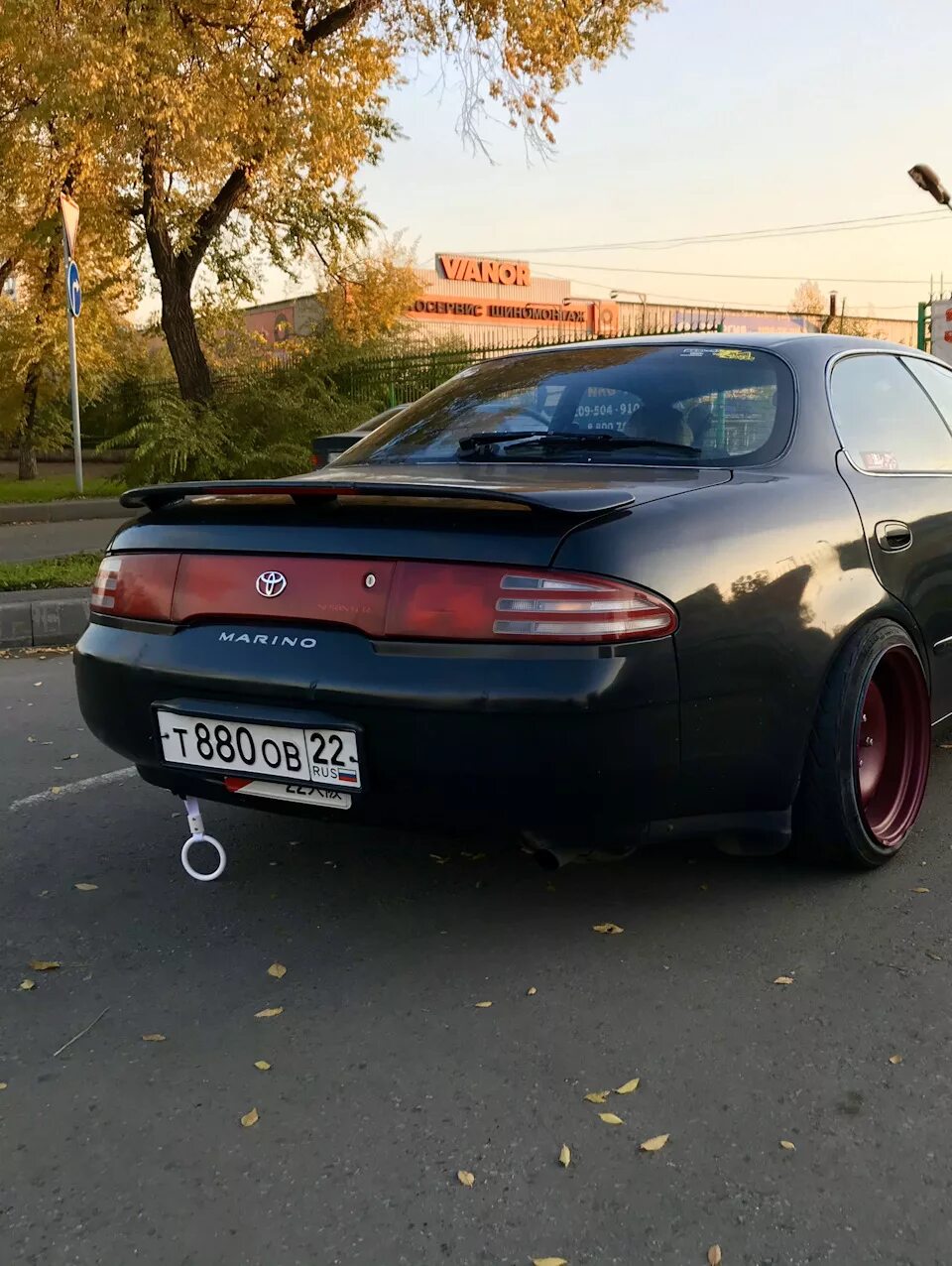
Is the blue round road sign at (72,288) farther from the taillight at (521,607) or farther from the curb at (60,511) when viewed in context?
the taillight at (521,607)

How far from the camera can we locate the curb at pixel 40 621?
274 inches

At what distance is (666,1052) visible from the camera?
7.27ft

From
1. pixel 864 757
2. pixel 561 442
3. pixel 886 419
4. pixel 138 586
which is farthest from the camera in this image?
pixel 886 419

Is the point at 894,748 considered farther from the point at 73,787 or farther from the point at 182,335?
the point at 182,335

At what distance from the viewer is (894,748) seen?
129 inches

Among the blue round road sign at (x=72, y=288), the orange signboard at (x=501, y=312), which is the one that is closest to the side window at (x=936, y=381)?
the blue round road sign at (x=72, y=288)

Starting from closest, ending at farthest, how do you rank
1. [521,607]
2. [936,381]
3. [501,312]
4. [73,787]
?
[521,607]
[936,381]
[73,787]
[501,312]

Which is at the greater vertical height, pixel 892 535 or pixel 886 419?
pixel 886 419

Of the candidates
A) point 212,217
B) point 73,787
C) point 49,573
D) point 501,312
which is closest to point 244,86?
point 212,217

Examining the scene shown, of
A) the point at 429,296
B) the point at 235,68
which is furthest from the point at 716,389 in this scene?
the point at 429,296

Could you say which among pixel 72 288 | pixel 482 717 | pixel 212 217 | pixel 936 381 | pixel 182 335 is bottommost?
pixel 482 717

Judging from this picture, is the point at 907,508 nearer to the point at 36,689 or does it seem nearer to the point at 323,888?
the point at 323,888

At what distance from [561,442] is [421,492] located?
0.78 metres

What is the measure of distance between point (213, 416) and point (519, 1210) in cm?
1328
